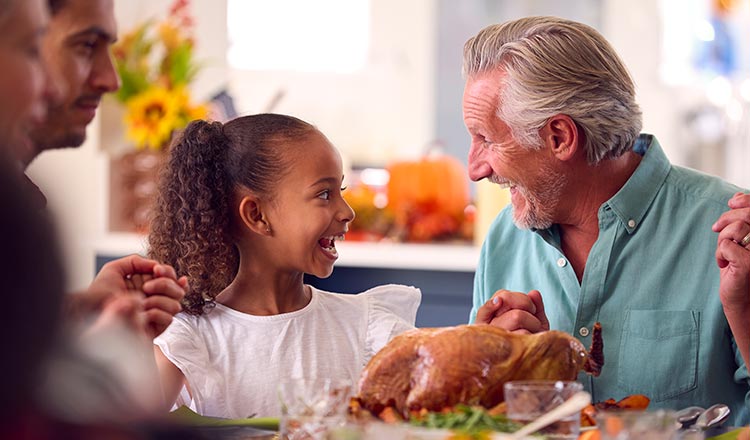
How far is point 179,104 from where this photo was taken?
3232mm

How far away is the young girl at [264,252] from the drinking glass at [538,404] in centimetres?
72

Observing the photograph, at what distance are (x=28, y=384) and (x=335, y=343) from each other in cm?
136

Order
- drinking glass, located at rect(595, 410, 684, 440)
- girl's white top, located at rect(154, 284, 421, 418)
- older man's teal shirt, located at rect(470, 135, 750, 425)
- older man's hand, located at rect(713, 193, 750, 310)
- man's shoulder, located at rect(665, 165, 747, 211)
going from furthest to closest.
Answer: man's shoulder, located at rect(665, 165, 747, 211) → older man's teal shirt, located at rect(470, 135, 750, 425) → girl's white top, located at rect(154, 284, 421, 418) → older man's hand, located at rect(713, 193, 750, 310) → drinking glass, located at rect(595, 410, 684, 440)

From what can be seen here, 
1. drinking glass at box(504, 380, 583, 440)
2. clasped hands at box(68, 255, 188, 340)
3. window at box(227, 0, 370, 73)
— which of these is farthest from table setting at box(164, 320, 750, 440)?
window at box(227, 0, 370, 73)

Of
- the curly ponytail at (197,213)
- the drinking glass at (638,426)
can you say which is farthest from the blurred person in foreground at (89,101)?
the curly ponytail at (197,213)

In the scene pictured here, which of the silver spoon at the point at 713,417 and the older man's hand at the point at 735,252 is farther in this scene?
the older man's hand at the point at 735,252

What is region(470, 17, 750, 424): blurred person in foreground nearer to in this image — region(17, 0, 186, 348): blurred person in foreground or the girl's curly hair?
the girl's curly hair

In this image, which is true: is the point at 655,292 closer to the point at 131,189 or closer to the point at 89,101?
the point at 89,101

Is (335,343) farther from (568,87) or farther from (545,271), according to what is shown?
(568,87)

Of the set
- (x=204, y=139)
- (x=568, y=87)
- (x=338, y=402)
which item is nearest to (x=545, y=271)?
(x=568, y=87)

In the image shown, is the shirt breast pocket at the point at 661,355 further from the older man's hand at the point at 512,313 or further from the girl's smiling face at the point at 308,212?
the girl's smiling face at the point at 308,212

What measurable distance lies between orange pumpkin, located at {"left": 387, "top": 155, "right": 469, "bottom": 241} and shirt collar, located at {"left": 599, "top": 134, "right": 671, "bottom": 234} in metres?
1.96

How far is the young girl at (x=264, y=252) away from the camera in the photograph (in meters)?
1.60

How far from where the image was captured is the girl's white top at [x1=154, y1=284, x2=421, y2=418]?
4.83ft
